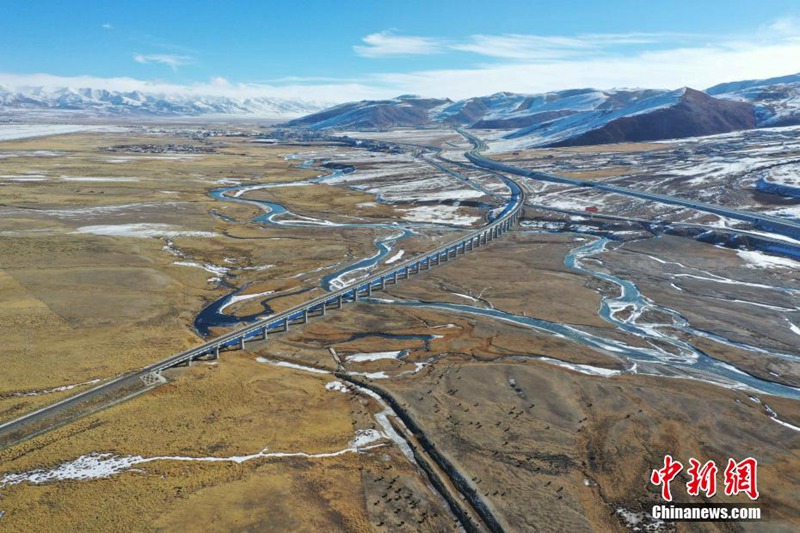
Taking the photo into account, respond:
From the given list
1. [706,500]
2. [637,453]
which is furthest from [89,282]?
[706,500]

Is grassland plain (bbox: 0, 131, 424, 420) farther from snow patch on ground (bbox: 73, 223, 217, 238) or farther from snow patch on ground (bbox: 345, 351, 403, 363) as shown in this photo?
snow patch on ground (bbox: 345, 351, 403, 363)

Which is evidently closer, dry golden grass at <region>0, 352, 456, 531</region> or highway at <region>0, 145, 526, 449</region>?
dry golden grass at <region>0, 352, 456, 531</region>

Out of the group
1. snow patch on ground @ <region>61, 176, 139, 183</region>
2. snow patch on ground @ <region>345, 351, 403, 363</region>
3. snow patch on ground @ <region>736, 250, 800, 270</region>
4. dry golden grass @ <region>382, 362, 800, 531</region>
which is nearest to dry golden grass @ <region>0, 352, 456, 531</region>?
dry golden grass @ <region>382, 362, 800, 531</region>

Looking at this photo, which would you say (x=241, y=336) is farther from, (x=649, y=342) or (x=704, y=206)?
(x=704, y=206)

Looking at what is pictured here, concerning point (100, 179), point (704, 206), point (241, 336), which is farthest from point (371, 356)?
point (100, 179)

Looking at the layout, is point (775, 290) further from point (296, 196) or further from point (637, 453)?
point (296, 196)

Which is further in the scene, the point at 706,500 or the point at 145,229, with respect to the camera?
the point at 145,229

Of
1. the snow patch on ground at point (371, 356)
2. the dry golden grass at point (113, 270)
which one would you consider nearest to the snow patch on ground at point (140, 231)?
the dry golden grass at point (113, 270)

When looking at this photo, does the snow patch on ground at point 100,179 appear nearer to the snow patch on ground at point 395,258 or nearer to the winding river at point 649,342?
the snow patch on ground at point 395,258
